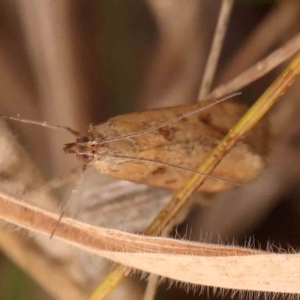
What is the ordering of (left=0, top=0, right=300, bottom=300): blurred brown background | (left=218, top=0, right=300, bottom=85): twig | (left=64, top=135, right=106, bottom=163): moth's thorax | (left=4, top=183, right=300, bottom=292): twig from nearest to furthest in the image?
(left=4, top=183, right=300, bottom=292): twig
(left=64, top=135, right=106, bottom=163): moth's thorax
(left=0, top=0, right=300, bottom=300): blurred brown background
(left=218, top=0, right=300, bottom=85): twig

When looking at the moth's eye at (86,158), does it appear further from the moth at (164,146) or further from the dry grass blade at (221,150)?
the dry grass blade at (221,150)

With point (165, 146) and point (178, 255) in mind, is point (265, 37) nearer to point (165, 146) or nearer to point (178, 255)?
point (165, 146)

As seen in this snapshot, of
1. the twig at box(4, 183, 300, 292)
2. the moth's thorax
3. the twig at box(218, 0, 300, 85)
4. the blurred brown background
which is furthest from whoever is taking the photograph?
the twig at box(218, 0, 300, 85)

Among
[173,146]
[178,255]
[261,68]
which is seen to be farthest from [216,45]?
[178,255]

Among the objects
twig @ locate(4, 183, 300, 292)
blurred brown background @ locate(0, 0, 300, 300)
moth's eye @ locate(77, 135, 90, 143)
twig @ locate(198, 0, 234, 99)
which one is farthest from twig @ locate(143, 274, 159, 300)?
twig @ locate(198, 0, 234, 99)

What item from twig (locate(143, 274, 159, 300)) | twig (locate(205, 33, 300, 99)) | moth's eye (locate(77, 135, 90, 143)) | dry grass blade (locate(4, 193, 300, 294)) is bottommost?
twig (locate(143, 274, 159, 300))

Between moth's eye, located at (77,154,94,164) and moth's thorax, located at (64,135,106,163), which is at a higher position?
moth's thorax, located at (64,135,106,163)

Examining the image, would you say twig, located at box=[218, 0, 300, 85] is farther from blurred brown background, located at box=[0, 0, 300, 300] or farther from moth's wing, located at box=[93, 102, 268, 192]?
moth's wing, located at box=[93, 102, 268, 192]

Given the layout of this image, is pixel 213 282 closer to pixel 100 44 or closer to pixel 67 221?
pixel 67 221
